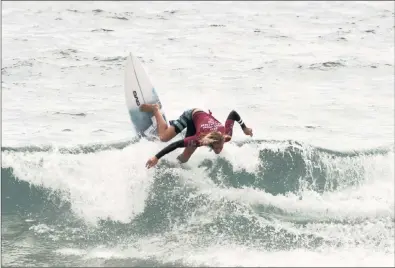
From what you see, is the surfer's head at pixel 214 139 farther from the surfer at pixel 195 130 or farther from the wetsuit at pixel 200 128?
the wetsuit at pixel 200 128

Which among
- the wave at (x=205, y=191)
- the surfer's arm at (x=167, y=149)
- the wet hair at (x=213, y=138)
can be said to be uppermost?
the wet hair at (x=213, y=138)

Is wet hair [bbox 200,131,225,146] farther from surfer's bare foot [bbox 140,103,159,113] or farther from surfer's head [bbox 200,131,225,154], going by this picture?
surfer's bare foot [bbox 140,103,159,113]

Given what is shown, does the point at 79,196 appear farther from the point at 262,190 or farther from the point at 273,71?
the point at 273,71

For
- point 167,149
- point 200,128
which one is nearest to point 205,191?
point 200,128

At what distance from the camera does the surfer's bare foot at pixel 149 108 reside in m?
10.6

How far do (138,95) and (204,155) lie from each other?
63.1 inches

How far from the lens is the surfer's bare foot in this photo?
416 inches

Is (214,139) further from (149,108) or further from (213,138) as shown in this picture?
(149,108)

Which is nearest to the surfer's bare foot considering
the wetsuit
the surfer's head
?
the wetsuit

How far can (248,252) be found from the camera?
8.22 meters

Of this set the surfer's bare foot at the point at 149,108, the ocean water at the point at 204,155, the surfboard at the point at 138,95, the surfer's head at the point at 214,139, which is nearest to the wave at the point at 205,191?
the ocean water at the point at 204,155

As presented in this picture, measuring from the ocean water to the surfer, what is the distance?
430mm

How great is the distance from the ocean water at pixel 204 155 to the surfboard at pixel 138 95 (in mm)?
308

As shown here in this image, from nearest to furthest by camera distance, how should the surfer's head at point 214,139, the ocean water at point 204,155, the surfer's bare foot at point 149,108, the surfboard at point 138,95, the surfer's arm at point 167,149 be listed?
the ocean water at point 204,155
the surfer's arm at point 167,149
the surfer's head at point 214,139
the surfer's bare foot at point 149,108
the surfboard at point 138,95
